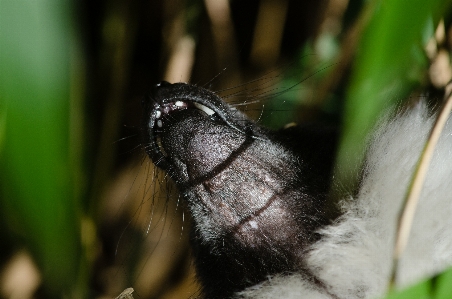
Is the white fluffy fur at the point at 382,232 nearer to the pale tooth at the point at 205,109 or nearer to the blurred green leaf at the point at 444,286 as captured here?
the blurred green leaf at the point at 444,286

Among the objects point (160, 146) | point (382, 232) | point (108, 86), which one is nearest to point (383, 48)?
point (382, 232)

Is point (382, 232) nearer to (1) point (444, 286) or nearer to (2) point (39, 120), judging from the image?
(1) point (444, 286)

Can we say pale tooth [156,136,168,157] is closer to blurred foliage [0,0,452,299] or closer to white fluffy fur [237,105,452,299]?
blurred foliage [0,0,452,299]

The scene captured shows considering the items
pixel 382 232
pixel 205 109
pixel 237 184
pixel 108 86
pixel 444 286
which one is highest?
pixel 108 86

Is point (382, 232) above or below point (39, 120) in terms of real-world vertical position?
below

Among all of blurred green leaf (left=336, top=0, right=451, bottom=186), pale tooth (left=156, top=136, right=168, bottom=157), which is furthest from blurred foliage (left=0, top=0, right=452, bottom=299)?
pale tooth (left=156, top=136, right=168, bottom=157)

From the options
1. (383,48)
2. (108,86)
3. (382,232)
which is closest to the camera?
(383,48)

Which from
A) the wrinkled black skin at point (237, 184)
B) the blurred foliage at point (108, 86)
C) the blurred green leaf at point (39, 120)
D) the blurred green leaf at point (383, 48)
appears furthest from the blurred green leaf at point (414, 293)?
the blurred green leaf at point (39, 120)

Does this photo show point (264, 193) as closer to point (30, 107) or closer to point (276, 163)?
point (276, 163)
